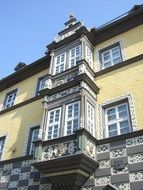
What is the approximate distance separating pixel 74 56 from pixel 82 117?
4422 millimetres

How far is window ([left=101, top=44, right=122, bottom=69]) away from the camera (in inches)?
513

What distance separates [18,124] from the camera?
14398 millimetres

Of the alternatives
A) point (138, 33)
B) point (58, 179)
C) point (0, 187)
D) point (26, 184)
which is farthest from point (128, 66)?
point (0, 187)

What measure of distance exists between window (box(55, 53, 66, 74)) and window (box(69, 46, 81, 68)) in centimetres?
42

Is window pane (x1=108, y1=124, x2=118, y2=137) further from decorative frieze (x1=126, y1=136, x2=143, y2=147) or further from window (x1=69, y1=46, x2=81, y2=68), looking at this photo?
window (x1=69, y1=46, x2=81, y2=68)

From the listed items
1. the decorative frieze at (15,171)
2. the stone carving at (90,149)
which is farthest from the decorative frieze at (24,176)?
the stone carving at (90,149)

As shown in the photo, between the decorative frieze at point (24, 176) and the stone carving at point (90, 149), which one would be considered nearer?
Answer: the stone carving at point (90, 149)

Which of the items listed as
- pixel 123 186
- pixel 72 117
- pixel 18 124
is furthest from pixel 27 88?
pixel 123 186

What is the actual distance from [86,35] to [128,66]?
332cm

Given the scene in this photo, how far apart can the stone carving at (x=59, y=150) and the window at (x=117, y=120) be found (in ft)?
5.95

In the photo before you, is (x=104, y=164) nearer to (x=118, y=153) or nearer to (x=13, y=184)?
(x=118, y=153)

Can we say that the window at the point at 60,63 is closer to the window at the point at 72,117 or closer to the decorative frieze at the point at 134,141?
the window at the point at 72,117

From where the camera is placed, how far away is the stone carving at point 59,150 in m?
9.75

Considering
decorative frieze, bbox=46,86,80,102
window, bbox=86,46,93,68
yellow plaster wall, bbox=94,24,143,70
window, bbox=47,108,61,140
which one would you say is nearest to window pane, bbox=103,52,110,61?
yellow plaster wall, bbox=94,24,143,70
